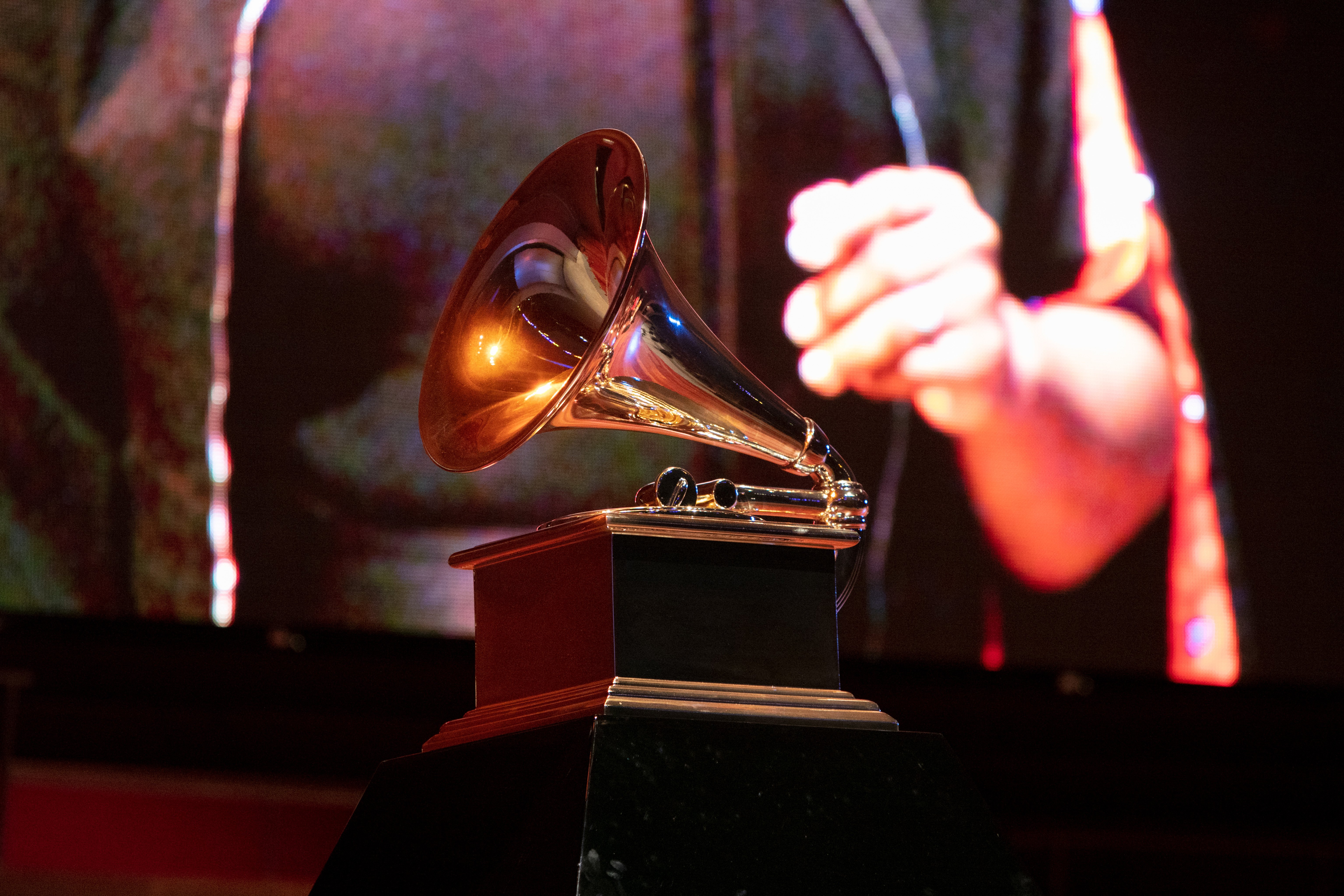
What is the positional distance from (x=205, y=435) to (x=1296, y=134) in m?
2.07

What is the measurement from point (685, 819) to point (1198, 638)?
1.98 m

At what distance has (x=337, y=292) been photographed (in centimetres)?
247

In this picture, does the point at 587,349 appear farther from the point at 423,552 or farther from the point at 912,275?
the point at 912,275

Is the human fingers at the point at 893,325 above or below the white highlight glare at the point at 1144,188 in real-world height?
below

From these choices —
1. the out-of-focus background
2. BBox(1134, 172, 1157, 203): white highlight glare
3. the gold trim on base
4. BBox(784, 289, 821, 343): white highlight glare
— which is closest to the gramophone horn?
the gold trim on base

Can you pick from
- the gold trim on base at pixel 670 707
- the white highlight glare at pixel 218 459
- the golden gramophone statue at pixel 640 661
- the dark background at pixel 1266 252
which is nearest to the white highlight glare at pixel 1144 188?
the dark background at pixel 1266 252

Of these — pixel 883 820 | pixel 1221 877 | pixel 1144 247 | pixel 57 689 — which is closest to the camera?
pixel 883 820

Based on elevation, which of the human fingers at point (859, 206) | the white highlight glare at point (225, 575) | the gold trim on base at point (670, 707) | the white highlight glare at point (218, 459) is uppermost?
the human fingers at point (859, 206)

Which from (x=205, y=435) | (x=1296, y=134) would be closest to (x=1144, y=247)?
(x=1296, y=134)

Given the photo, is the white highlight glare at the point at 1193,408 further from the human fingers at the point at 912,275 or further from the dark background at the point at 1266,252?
the human fingers at the point at 912,275

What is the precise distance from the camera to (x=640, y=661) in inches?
44.1

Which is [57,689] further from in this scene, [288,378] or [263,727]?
[288,378]

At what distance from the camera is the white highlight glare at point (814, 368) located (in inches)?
105

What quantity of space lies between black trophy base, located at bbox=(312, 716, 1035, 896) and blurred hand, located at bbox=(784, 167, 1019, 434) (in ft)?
5.08
